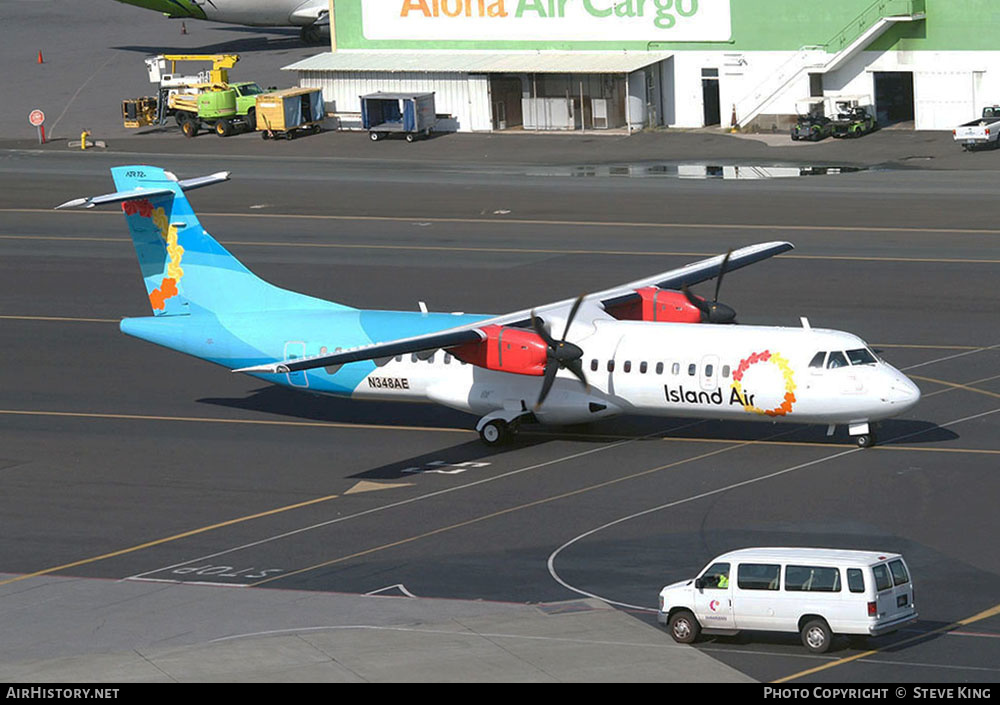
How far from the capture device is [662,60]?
303 ft

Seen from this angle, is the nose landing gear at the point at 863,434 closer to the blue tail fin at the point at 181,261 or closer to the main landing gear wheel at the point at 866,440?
the main landing gear wheel at the point at 866,440

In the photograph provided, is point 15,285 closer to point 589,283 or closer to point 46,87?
point 589,283

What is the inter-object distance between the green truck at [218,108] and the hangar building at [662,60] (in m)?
4.15

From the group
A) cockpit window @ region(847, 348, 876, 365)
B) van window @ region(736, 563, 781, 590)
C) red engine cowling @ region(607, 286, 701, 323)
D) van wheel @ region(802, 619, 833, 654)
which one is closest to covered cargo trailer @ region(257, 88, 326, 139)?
red engine cowling @ region(607, 286, 701, 323)

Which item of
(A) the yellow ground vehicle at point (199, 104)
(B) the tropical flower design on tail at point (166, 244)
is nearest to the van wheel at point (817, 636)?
(B) the tropical flower design on tail at point (166, 244)

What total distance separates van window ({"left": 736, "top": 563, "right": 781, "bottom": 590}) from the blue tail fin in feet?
66.2

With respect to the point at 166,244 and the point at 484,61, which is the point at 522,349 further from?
the point at 484,61

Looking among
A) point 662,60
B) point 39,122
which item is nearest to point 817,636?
point 662,60

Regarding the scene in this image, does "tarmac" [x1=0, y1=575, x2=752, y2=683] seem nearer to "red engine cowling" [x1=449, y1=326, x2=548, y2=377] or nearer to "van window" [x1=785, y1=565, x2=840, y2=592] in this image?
"van window" [x1=785, y1=565, x2=840, y2=592]

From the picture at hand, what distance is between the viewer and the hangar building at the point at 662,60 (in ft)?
285

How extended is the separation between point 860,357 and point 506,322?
29.3 ft

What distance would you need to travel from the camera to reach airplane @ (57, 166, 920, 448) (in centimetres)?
3816

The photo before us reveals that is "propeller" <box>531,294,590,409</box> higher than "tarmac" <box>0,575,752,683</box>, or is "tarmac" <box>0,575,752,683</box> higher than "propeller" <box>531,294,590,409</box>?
"propeller" <box>531,294,590,409</box>
